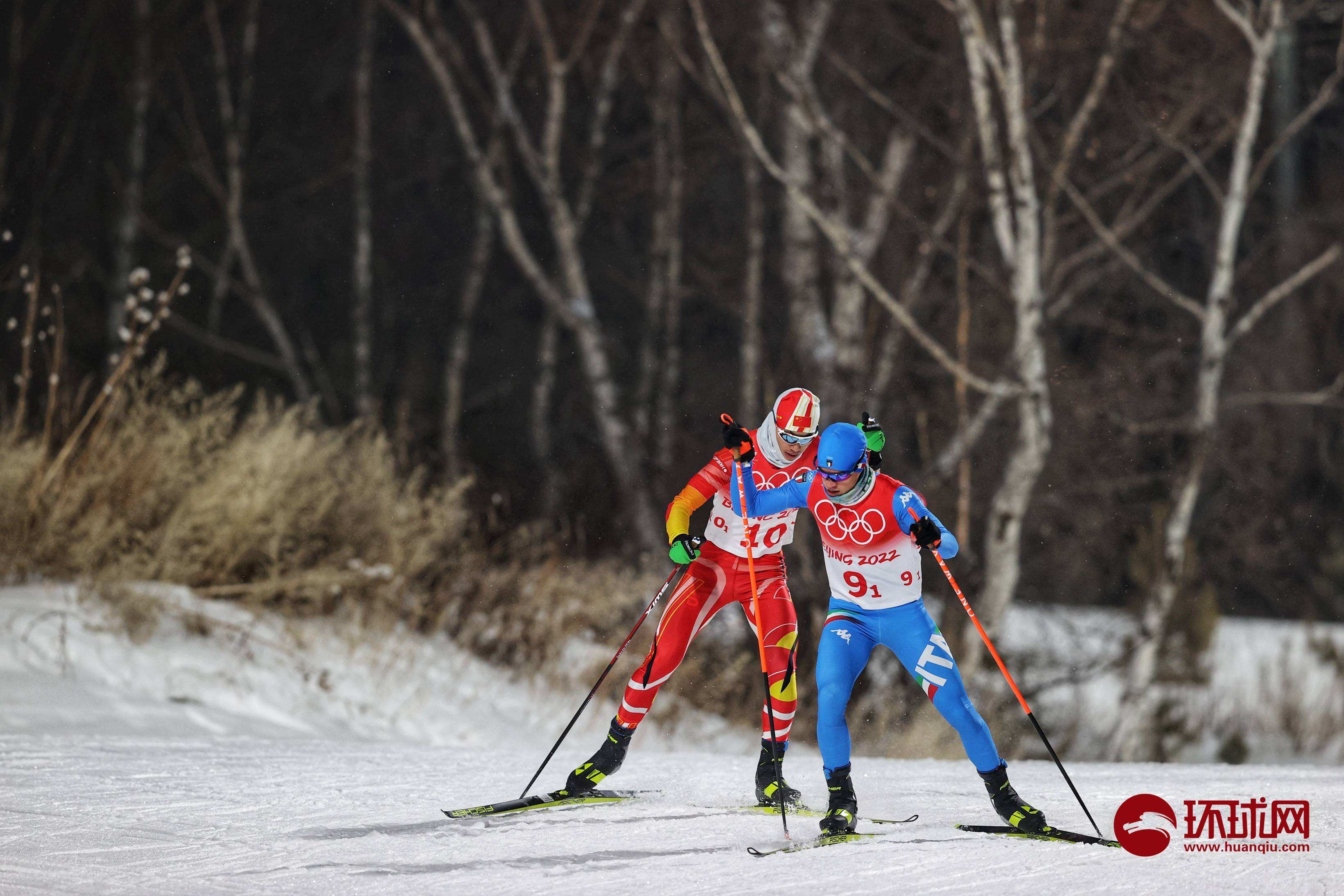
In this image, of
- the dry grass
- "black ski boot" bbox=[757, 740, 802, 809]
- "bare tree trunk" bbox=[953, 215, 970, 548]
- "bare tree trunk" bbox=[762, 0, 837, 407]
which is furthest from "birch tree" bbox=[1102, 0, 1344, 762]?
"black ski boot" bbox=[757, 740, 802, 809]

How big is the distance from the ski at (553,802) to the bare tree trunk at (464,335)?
806 cm

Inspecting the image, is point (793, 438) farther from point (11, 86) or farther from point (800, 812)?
point (11, 86)

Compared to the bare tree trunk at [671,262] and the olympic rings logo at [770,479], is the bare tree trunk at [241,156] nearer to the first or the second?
the bare tree trunk at [671,262]

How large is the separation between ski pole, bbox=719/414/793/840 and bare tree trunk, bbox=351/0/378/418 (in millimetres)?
8756

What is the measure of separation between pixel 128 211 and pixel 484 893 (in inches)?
439

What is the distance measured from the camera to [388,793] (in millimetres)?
4395

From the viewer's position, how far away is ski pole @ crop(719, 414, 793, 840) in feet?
13.6

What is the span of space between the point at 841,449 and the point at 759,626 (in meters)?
0.88

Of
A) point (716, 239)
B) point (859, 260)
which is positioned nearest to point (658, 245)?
point (716, 239)

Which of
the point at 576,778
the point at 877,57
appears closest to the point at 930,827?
the point at 576,778

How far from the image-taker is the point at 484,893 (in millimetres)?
3168

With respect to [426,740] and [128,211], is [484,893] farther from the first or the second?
[128,211]

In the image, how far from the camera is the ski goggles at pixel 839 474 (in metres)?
3.77

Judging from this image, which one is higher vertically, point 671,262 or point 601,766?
point 671,262
